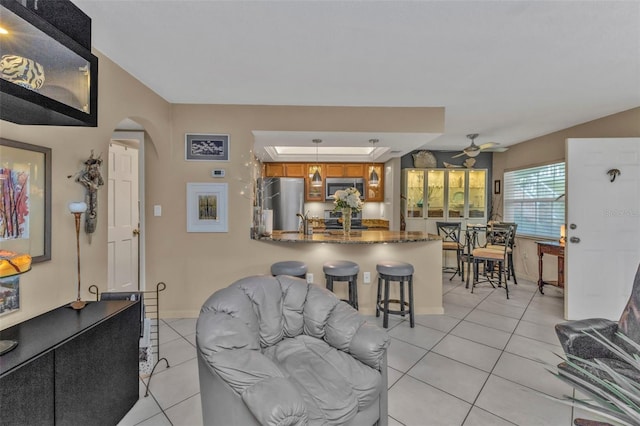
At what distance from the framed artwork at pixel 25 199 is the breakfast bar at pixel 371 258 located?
198 cm

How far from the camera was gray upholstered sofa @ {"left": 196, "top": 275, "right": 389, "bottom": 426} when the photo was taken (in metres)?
1.23

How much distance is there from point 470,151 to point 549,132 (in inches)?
51.2

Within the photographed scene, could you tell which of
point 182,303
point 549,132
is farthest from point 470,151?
point 182,303

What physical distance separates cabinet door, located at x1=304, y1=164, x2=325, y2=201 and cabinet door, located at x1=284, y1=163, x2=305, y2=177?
0.33 ft

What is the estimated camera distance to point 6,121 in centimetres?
153

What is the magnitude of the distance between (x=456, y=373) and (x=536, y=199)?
13.4 ft

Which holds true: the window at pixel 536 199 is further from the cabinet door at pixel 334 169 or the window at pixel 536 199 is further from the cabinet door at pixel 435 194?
the cabinet door at pixel 334 169

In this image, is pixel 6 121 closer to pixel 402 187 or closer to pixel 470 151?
pixel 470 151

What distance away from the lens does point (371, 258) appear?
3.58 metres

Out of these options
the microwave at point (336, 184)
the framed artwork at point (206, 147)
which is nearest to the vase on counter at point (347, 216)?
the framed artwork at point (206, 147)

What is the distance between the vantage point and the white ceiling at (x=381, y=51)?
1.77 m

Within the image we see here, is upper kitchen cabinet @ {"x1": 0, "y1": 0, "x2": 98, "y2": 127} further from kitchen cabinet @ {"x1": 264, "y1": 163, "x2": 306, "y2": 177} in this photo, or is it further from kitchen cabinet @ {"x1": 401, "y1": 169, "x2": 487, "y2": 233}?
kitchen cabinet @ {"x1": 401, "y1": 169, "x2": 487, "y2": 233}

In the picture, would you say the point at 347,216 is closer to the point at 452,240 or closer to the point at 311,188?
the point at 311,188

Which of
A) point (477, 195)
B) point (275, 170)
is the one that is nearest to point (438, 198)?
point (477, 195)
